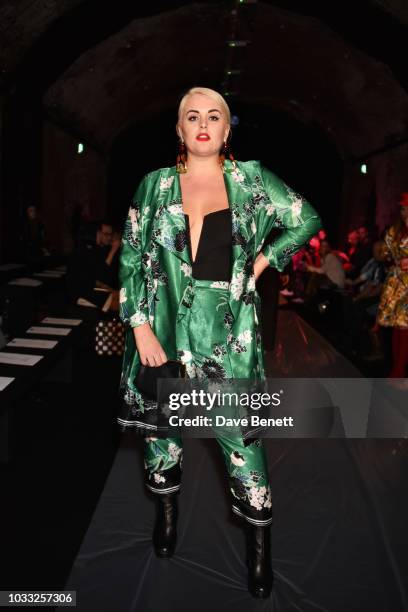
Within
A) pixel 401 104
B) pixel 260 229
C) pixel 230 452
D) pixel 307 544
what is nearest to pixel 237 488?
pixel 230 452

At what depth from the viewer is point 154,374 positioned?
199cm

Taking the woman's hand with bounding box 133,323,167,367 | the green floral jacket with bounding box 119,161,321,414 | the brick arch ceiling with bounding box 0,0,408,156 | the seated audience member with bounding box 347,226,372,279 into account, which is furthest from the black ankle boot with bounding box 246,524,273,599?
the seated audience member with bounding box 347,226,372,279

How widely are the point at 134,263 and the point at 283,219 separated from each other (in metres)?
0.55

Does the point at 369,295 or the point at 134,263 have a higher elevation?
the point at 134,263

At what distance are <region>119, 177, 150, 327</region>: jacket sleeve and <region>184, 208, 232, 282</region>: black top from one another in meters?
0.19

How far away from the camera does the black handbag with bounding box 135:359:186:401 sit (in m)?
1.97

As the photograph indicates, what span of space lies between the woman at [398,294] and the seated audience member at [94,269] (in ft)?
8.24

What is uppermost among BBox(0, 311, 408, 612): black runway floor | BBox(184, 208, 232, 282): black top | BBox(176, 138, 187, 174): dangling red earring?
BBox(176, 138, 187, 174): dangling red earring

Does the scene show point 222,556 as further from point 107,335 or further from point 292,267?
point 292,267

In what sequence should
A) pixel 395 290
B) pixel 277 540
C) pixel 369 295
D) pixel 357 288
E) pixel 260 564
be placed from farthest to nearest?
pixel 357 288 < pixel 369 295 < pixel 395 290 < pixel 277 540 < pixel 260 564

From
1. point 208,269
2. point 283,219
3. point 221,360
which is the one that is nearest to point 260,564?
point 221,360

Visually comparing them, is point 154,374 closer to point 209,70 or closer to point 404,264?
point 404,264

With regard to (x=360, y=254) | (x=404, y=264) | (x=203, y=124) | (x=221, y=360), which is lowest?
(x=360, y=254)

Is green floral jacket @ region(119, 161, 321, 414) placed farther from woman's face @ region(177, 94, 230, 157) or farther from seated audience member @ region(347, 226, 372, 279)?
seated audience member @ region(347, 226, 372, 279)
